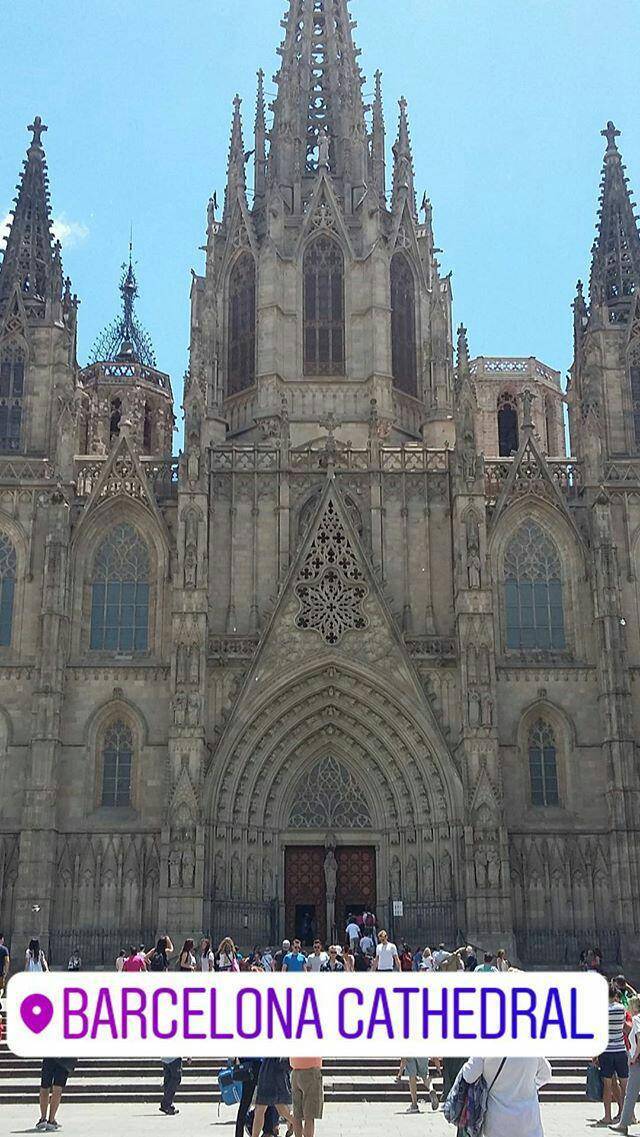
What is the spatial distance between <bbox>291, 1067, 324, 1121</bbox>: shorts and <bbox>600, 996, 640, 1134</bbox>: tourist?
14.9 feet

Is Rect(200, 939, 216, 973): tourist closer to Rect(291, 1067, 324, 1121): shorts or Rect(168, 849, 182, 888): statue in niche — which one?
Rect(291, 1067, 324, 1121): shorts

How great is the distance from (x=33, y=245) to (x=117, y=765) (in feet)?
60.5

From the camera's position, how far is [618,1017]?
647 inches

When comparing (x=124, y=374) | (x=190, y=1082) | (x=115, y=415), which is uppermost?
(x=124, y=374)

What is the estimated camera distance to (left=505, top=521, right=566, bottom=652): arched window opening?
126 ft

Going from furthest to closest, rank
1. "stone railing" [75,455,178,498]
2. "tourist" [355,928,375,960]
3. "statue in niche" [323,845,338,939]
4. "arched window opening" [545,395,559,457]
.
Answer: "arched window opening" [545,395,559,457]
"stone railing" [75,455,178,498]
"statue in niche" [323,845,338,939]
"tourist" [355,928,375,960]

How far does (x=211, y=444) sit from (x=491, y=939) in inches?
687

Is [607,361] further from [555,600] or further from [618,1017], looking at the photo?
[618,1017]

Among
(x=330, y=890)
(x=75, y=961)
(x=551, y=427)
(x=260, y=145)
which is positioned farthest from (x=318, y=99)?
(x=75, y=961)

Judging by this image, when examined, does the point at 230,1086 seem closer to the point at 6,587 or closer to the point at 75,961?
the point at 75,961

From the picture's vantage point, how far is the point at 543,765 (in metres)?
37.1

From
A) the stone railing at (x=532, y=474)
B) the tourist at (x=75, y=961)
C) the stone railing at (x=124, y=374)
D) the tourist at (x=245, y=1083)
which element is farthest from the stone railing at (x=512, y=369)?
the tourist at (x=245, y=1083)

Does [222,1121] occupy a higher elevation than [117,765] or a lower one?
lower

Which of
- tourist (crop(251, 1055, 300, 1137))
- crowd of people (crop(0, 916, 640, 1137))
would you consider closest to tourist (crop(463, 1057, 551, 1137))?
crowd of people (crop(0, 916, 640, 1137))
